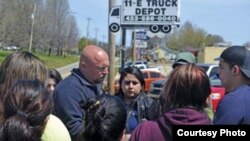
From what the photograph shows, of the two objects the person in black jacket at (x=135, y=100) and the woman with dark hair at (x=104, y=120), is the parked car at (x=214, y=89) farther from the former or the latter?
the woman with dark hair at (x=104, y=120)

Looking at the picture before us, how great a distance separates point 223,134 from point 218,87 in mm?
11461

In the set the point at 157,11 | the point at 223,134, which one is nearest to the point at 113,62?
the point at 157,11

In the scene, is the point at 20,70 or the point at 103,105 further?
the point at 20,70

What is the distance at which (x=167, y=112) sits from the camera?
3.10 meters

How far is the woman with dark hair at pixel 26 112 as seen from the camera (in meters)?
2.71

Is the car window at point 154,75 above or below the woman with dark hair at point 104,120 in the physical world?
below

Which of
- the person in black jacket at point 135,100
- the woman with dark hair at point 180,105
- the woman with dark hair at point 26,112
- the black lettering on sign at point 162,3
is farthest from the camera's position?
the black lettering on sign at point 162,3

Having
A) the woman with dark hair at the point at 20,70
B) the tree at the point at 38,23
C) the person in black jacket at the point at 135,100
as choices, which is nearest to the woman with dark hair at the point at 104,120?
the woman with dark hair at the point at 20,70

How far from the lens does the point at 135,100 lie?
5.34 m

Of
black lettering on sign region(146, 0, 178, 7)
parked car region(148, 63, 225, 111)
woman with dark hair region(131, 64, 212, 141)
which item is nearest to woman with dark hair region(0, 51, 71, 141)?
woman with dark hair region(131, 64, 212, 141)

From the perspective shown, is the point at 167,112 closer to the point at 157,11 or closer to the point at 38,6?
the point at 157,11

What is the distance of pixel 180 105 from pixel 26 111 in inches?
38.0

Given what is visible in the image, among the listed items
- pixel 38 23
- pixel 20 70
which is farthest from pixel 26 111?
pixel 38 23

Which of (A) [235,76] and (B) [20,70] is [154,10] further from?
(B) [20,70]
